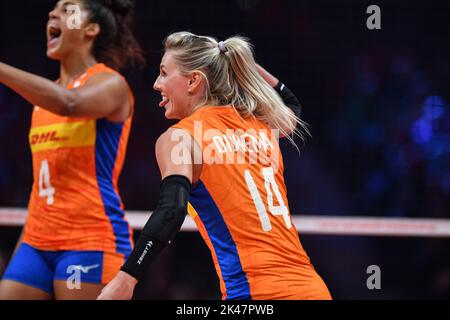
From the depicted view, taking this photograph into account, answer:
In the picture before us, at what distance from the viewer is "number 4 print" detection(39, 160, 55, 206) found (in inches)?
138

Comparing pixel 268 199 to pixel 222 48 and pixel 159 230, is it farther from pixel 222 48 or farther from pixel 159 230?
pixel 222 48

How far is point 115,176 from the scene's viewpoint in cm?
366

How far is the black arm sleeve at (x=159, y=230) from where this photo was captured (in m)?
1.99

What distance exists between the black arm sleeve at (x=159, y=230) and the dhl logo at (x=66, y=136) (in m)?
1.58

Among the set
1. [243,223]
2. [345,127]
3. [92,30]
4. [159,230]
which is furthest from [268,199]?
[345,127]

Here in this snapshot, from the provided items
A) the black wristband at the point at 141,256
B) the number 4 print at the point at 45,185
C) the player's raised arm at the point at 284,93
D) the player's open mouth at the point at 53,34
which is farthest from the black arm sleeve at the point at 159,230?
the player's open mouth at the point at 53,34

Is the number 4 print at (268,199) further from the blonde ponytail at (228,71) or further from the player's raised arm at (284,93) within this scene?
the player's raised arm at (284,93)

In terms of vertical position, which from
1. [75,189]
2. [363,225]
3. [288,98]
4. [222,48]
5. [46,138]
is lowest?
[363,225]

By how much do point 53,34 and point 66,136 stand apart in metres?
0.65

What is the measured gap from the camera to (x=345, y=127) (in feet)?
18.6

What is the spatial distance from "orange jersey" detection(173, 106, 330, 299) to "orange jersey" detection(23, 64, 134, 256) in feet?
3.97

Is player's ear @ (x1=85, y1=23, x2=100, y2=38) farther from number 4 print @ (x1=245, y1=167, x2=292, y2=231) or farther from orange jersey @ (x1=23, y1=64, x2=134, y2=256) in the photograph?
number 4 print @ (x1=245, y1=167, x2=292, y2=231)

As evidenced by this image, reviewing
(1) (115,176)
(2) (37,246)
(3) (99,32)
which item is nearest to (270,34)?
(3) (99,32)

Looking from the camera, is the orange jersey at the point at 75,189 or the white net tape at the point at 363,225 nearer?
the orange jersey at the point at 75,189
